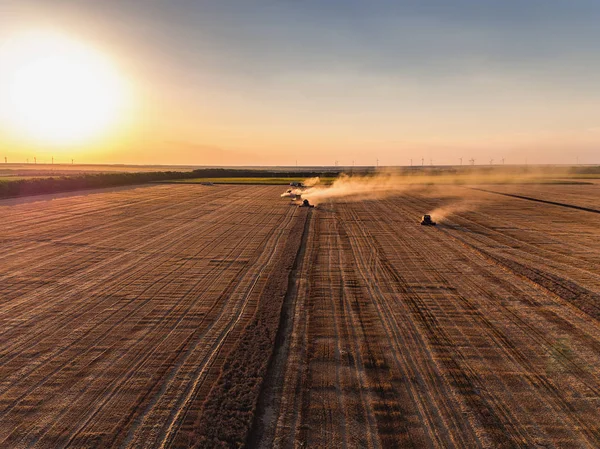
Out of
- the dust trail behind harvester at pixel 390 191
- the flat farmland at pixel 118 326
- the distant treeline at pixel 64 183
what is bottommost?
the flat farmland at pixel 118 326

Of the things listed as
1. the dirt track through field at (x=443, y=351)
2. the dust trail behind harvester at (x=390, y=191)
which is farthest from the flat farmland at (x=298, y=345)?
the dust trail behind harvester at (x=390, y=191)

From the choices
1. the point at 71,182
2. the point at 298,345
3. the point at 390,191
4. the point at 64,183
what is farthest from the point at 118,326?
the point at 71,182

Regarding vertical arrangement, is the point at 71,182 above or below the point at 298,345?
above

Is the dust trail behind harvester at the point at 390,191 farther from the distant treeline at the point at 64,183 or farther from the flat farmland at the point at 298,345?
the distant treeline at the point at 64,183

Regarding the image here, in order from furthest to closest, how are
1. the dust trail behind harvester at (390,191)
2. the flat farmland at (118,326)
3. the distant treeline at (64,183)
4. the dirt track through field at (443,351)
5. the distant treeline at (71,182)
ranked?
the distant treeline at (71,182) → the distant treeline at (64,183) → the dust trail behind harvester at (390,191) → the flat farmland at (118,326) → the dirt track through field at (443,351)

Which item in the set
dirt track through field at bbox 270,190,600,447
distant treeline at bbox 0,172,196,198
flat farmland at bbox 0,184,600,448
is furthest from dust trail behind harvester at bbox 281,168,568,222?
distant treeline at bbox 0,172,196,198

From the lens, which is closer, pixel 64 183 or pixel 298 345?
pixel 298 345

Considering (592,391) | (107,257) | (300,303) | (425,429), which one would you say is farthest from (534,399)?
(107,257)

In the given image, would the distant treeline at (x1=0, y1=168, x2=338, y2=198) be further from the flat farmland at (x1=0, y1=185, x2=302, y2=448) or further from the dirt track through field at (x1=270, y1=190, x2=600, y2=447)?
the dirt track through field at (x1=270, y1=190, x2=600, y2=447)

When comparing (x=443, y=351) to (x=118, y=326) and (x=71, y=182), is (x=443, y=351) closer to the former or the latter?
(x=118, y=326)

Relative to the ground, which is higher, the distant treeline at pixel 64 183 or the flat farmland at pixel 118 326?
the distant treeline at pixel 64 183
